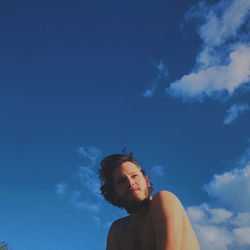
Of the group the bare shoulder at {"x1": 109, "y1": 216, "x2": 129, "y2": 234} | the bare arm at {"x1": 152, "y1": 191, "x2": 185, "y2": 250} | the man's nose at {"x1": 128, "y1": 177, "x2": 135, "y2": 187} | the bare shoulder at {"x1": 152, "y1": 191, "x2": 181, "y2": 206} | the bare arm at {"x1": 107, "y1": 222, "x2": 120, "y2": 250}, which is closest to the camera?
the bare arm at {"x1": 152, "y1": 191, "x2": 185, "y2": 250}

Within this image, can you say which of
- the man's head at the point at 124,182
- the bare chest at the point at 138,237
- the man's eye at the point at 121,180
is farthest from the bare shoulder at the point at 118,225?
the man's eye at the point at 121,180

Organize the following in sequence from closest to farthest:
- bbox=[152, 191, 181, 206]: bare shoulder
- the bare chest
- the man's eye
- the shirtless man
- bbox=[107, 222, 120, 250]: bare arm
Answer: the shirtless man
bbox=[152, 191, 181, 206]: bare shoulder
the bare chest
the man's eye
bbox=[107, 222, 120, 250]: bare arm

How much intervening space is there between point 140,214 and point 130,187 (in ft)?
1.25

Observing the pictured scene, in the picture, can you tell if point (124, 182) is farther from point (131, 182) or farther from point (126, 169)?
point (126, 169)

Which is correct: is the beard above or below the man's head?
below

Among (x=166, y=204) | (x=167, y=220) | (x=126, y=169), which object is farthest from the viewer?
(x=126, y=169)

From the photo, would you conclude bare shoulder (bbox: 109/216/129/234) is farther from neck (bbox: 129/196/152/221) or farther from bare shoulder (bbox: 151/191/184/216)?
bare shoulder (bbox: 151/191/184/216)

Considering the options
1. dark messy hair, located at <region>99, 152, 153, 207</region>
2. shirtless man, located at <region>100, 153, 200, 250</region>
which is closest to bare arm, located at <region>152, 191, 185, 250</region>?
shirtless man, located at <region>100, 153, 200, 250</region>

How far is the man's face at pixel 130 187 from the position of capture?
339 cm

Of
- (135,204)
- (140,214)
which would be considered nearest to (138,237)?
(140,214)

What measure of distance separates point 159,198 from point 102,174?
175cm

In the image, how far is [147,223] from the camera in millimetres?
3281

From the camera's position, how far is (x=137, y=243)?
11.7 feet

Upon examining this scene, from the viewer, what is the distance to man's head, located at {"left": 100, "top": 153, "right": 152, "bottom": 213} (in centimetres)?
341
